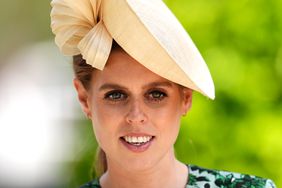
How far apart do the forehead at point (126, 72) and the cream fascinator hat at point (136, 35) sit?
7cm

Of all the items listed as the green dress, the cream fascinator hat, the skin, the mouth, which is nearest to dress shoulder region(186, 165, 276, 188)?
A: the green dress

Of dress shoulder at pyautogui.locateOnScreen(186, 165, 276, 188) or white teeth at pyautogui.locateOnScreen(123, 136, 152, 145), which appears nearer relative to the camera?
white teeth at pyautogui.locateOnScreen(123, 136, 152, 145)

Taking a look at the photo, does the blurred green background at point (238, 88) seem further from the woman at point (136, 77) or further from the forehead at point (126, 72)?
the forehead at point (126, 72)

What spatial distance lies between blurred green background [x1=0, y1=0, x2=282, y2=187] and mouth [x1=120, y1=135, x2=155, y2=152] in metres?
0.99

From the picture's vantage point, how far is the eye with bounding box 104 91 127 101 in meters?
2.86

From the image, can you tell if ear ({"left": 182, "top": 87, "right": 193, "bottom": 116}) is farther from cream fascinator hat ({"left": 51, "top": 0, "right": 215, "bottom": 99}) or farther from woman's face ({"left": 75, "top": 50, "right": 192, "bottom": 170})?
cream fascinator hat ({"left": 51, "top": 0, "right": 215, "bottom": 99})

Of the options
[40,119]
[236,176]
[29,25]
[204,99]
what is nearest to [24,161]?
[40,119]

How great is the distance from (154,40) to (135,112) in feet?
0.85

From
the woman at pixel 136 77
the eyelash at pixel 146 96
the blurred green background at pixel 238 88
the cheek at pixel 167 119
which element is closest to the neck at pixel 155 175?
the woman at pixel 136 77

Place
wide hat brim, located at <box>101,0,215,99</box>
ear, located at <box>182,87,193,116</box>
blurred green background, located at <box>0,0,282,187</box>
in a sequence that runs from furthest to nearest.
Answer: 1. blurred green background, located at <box>0,0,282,187</box>
2. ear, located at <box>182,87,193,116</box>
3. wide hat brim, located at <box>101,0,215,99</box>

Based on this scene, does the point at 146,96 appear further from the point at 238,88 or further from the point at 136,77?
the point at 238,88

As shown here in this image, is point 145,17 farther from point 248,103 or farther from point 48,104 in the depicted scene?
point 48,104

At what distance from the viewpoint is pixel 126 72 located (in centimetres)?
285

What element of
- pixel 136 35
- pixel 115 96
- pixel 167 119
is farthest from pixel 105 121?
pixel 136 35
